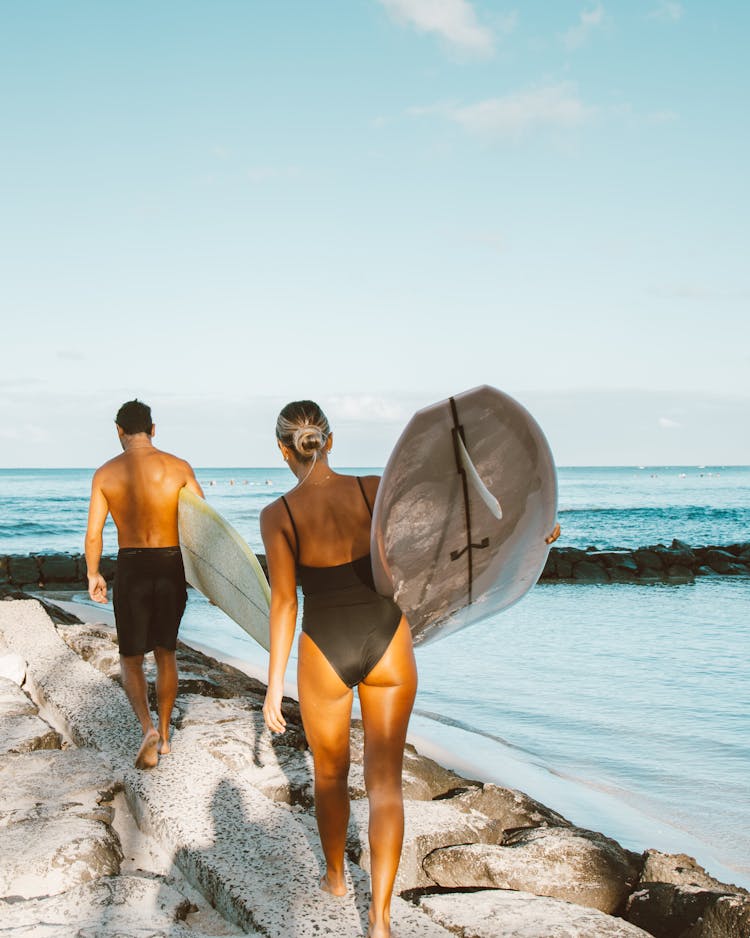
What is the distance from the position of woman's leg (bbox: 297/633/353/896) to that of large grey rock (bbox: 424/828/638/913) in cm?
66

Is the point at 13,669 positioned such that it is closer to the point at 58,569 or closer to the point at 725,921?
the point at 725,921

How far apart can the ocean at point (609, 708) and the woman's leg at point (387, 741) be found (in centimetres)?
→ 246

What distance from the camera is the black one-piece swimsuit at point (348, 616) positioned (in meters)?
2.57

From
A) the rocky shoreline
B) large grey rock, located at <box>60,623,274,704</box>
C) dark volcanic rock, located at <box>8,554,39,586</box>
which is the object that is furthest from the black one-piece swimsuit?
dark volcanic rock, located at <box>8,554,39,586</box>

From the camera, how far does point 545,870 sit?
3.22 meters

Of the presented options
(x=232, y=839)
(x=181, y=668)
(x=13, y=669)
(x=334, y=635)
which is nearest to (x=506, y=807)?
(x=232, y=839)

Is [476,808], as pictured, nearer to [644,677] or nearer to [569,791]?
[569,791]

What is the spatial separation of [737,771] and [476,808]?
2.39 m

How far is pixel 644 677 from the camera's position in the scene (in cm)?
827

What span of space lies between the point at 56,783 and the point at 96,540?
3.78 ft

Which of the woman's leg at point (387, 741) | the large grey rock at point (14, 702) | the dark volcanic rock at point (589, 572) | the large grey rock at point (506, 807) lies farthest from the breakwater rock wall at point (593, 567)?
the woman's leg at point (387, 741)

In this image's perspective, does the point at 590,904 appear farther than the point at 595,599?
No

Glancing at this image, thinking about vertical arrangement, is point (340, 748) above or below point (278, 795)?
above

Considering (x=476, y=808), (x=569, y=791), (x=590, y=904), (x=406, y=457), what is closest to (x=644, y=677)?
A: (x=569, y=791)
